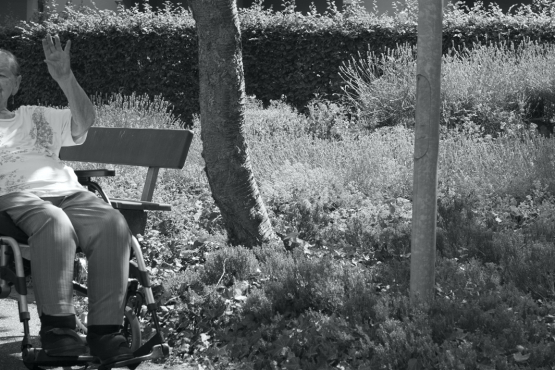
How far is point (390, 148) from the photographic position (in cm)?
848

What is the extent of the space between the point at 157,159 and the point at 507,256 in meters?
2.22

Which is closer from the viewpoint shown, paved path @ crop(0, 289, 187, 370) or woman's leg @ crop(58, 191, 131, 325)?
woman's leg @ crop(58, 191, 131, 325)

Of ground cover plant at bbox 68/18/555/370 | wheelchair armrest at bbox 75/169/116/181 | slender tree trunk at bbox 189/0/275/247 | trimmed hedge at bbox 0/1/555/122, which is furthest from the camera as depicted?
trimmed hedge at bbox 0/1/555/122

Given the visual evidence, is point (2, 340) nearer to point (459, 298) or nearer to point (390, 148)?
point (459, 298)

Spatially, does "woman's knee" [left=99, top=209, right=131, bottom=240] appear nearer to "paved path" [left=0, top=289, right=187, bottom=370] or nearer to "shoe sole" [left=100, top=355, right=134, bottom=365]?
"shoe sole" [left=100, top=355, right=134, bottom=365]

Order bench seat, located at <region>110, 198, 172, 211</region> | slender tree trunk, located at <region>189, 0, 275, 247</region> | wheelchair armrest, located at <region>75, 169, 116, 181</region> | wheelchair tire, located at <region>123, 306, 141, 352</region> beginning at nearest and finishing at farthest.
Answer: wheelchair tire, located at <region>123, 306, 141, 352</region> < wheelchair armrest, located at <region>75, 169, 116, 181</region> < bench seat, located at <region>110, 198, 172, 211</region> < slender tree trunk, located at <region>189, 0, 275, 247</region>

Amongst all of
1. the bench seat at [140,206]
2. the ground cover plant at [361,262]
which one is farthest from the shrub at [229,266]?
the bench seat at [140,206]

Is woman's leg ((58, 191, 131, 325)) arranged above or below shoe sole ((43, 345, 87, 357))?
above

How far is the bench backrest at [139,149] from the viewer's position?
5.39 metres

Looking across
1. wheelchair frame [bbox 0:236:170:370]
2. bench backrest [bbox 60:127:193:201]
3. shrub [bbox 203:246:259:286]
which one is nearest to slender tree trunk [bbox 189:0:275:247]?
bench backrest [bbox 60:127:193:201]

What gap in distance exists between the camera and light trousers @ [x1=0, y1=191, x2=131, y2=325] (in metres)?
3.61

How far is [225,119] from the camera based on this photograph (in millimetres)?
5508

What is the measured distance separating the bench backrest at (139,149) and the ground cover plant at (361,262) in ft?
1.98

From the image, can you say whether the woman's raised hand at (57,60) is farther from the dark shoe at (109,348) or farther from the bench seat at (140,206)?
the dark shoe at (109,348)
